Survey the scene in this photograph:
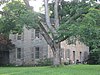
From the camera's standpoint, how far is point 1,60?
42.5 meters

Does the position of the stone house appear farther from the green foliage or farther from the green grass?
the green grass

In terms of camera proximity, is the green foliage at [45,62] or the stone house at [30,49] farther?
the stone house at [30,49]

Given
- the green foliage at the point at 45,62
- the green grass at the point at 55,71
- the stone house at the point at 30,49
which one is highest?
the stone house at the point at 30,49

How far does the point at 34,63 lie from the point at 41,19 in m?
10.6

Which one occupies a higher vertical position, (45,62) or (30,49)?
(30,49)

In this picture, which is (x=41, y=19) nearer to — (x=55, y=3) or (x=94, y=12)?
(x=55, y=3)

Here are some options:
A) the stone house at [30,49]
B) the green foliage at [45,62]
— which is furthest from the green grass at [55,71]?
the stone house at [30,49]

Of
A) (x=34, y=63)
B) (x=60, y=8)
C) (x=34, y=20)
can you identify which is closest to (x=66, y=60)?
(x=34, y=63)

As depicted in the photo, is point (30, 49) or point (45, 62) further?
point (30, 49)

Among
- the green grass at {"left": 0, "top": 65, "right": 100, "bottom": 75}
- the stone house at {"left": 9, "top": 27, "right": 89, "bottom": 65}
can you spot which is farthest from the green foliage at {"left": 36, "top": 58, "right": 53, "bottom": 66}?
the green grass at {"left": 0, "top": 65, "right": 100, "bottom": 75}

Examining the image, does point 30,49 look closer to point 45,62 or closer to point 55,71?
point 45,62

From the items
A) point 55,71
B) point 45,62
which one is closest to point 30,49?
point 45,62

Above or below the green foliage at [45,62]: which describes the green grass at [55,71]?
below

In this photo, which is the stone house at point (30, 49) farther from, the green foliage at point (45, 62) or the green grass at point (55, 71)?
the green grass at point (55, 71)
